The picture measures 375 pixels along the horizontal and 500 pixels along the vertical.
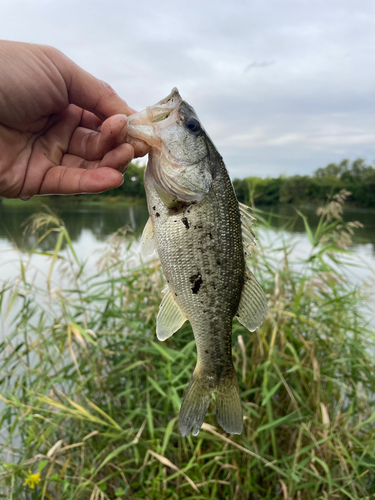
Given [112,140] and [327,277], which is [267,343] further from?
[112,140]

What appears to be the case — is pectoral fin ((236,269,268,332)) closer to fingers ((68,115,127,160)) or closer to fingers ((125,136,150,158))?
fingers ((125,136,150,158))

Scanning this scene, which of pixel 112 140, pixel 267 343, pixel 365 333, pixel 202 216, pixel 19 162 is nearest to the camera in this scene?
pixel 202 216

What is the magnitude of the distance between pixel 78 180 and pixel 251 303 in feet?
3.63

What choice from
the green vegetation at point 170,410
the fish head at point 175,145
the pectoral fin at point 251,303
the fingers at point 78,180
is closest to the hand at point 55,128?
the fingers at point 78,180

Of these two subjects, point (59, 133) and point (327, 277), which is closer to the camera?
point (59, 133)

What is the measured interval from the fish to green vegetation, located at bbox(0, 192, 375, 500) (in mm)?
967

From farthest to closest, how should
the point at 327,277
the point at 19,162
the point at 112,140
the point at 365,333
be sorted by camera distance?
the point at 327,277 → the point at 365,333 → the point at 19,162 → the point at 112,140

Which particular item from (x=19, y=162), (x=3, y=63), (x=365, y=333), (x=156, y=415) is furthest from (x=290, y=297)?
(x=3, y=63)

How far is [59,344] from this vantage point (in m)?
3.14

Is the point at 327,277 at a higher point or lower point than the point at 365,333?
higher

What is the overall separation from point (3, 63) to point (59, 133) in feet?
1.47

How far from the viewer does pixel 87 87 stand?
77.4 inches

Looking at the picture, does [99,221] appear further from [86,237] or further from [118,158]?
[118,158]

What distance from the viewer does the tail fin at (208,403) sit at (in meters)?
1.49
